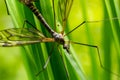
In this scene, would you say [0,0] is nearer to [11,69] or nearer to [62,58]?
[11,69]

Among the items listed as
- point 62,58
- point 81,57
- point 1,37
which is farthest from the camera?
point 81,57

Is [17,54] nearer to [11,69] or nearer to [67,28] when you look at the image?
[11,69]

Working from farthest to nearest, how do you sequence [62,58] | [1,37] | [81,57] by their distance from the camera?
[81,57] → [1,37] → [62,58]

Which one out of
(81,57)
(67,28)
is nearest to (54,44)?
(67,28)

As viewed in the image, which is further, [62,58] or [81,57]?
[81,57]

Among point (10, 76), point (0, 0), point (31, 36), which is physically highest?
point (0, 0)

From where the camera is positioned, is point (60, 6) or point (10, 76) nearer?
point (60, 6)

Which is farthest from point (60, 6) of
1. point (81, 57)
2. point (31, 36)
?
point (81, 57)

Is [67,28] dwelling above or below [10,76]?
above

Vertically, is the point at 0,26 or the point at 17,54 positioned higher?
the point at 0,26
